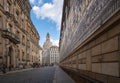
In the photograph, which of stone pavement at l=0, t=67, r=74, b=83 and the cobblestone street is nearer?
stone pavement at l=0, t=67, r=74, b=83

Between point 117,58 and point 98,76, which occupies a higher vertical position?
point 117,58

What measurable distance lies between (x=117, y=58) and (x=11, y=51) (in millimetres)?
38778

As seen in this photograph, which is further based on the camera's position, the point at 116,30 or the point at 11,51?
the point at 11,51

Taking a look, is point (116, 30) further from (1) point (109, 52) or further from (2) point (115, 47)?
(1) point (109, 52)

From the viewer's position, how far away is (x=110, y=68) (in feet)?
13.8

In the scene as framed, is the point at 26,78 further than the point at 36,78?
Yes

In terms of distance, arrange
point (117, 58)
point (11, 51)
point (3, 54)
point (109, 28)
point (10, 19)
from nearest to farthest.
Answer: point (117, 58)
point (109, 28)
point (3, 54)
point (10, 19)
point (11, 51)

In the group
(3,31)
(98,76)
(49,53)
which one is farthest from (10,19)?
(49,53)

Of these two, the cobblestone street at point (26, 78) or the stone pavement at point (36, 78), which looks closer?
the stone pavement at point (36, 78)

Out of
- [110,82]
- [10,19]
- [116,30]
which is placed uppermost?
[10,19]

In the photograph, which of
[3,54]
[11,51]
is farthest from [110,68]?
[11,51]

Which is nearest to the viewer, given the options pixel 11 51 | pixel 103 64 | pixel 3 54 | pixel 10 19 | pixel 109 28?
pixel 109 28

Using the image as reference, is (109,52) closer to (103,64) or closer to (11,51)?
(103,64)

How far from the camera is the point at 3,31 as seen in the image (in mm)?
34188
